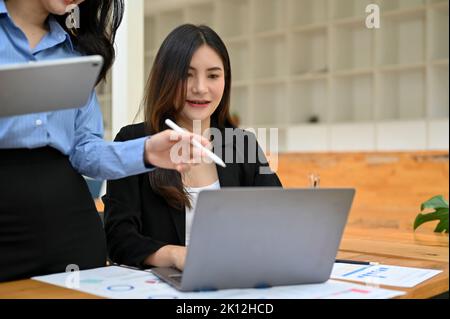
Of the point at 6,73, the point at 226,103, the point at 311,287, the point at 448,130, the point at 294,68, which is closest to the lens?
the point at 6,73

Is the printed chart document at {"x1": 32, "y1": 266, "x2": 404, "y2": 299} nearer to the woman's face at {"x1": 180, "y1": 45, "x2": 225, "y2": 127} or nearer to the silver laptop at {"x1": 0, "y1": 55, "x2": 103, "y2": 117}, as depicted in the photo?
the silver laptop at {"x1": 0, "y1": 55, "x2": 103, "y2": 117}

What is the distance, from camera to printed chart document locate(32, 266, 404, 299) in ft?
2.77

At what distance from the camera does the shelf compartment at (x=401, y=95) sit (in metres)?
4.33

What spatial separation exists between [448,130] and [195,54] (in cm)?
302

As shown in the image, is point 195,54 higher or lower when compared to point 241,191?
higher

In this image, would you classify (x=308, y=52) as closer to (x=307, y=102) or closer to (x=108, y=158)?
(x=307, y=102)

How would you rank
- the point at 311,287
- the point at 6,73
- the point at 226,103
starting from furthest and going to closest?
the point at 226,103 → the point at 311,287 → the point at 6,73

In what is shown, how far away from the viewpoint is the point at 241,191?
797 millimetres

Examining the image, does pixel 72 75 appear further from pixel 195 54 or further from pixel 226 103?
pixel 226 103

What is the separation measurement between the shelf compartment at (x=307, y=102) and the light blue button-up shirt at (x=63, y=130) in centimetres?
389

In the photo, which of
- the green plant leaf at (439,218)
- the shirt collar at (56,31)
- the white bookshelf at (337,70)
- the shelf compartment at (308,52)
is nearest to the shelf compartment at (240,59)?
the white bookshelf at (337,70)

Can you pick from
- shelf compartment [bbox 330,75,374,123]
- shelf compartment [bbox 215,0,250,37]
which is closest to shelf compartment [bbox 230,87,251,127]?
shelf compartment [bbox 215,0,250,37]

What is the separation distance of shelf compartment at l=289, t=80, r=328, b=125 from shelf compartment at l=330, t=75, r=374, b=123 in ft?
0.62
